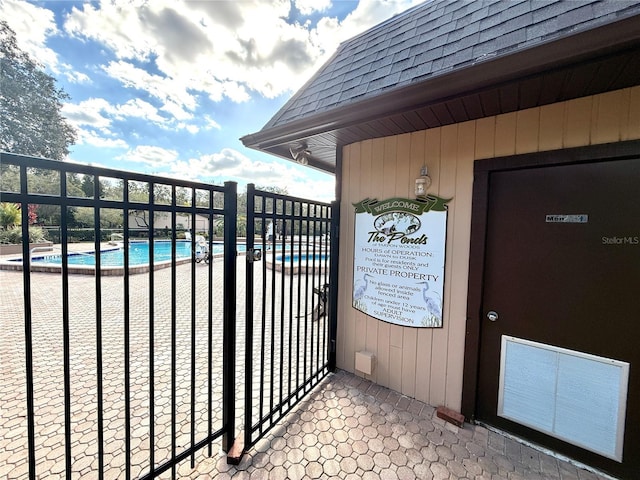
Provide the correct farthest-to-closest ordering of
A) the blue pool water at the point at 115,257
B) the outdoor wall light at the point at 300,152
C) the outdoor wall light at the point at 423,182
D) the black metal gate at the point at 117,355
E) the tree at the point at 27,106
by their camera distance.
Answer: the tree at the point at 27,106, the blue pool water at the point at 115,257, the outdoor wall light at the point at 300,152, the outdoor wall light at the point at 423,182, the black metal gate at the point at 117,355

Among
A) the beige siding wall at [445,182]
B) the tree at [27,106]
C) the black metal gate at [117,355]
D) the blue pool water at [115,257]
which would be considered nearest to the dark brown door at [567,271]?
the beige siding wall at [445,182]

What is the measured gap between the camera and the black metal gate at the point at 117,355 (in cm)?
113

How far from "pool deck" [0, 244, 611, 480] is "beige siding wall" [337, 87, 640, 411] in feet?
1.01

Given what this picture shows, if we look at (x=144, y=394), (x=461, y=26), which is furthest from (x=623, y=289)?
(x=144, y=394)

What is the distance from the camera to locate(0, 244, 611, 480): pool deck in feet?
5.61

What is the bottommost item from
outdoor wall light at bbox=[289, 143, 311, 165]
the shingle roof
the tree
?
outdoor wall light at bbox=[289, 143, 311, 165]

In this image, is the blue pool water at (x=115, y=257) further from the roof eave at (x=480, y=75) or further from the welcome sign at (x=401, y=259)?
the roof eave at (x=480, y=75)

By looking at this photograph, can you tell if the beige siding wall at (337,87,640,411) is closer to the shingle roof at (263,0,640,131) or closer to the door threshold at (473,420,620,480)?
the door threshold at (473,420,620,480)

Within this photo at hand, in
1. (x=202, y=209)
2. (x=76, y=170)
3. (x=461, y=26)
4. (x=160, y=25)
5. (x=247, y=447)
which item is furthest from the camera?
(x=160, y=25)

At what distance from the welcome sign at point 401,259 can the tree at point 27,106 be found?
959 inches

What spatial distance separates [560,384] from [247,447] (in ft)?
7.73

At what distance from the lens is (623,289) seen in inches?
66.8

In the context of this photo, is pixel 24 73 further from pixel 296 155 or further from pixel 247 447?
pixel 247 447

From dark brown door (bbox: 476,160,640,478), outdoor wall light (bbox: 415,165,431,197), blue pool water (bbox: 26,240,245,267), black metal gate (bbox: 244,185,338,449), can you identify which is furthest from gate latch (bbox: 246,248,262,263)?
blue pool water (bbox: 26,240,245,267)
